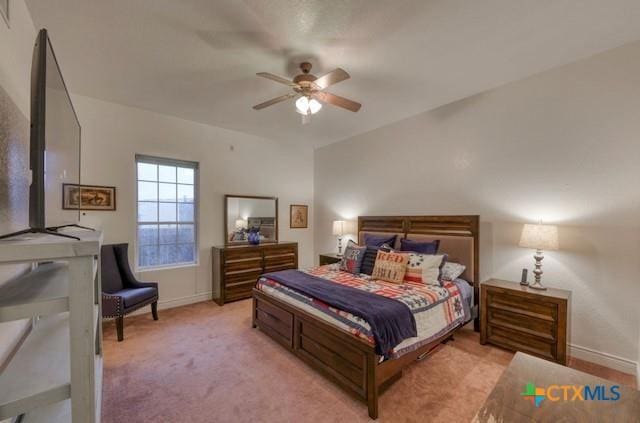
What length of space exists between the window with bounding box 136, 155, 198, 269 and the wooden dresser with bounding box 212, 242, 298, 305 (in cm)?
51

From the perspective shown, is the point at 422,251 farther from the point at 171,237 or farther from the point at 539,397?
the point at 171,237

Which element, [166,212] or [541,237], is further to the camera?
[166,212]

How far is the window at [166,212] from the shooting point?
12.6 feet

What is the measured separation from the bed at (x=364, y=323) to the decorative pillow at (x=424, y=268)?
152 millimetres

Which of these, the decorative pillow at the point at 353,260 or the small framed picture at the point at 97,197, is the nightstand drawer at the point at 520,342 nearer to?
the decorative pillow at the point at 353,260

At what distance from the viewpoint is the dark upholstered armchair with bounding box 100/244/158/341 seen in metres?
2.86

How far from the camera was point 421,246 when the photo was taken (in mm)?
3477

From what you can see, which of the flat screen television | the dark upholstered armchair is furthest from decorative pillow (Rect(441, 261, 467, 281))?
the dark upholstered armchair

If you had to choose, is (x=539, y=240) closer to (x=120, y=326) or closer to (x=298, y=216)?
(x=298, y=216)

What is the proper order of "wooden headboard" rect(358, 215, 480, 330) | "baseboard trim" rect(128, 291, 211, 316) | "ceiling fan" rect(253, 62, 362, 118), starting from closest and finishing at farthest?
"ceiling fan" rect(253, 62, 362, 118) < "wooden headboard" rect(358, 215, 480, 330) < "baseboard trim" rect(128, 291, 211, 316)

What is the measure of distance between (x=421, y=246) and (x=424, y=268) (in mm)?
527

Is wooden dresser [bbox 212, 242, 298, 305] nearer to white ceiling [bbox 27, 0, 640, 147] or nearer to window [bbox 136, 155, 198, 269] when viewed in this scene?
window [bbox 136, 155, 198, 269]

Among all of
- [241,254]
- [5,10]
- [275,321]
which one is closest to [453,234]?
[275,321]

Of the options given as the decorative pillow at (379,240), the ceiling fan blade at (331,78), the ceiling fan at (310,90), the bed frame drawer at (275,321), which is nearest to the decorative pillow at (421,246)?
the decorative pillow at (379,240)
